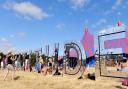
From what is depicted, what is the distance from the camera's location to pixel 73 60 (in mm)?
19234

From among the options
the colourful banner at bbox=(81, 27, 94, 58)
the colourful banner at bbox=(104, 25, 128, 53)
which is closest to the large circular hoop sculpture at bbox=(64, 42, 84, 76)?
the colourful banner at bbox=(81, 27, 94, 58)

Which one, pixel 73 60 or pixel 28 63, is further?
pixel 28 63

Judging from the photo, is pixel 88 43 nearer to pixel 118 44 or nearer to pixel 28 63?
pixel 118 44

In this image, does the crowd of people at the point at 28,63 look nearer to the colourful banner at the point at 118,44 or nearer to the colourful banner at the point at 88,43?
the colourful banner at the point at 88,43

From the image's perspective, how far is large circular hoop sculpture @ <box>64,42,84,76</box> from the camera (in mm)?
18083

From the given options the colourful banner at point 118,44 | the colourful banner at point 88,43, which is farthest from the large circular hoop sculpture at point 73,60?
the colourful banner at point 118,44

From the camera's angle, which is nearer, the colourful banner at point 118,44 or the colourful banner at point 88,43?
the colourful banner at point 118,44

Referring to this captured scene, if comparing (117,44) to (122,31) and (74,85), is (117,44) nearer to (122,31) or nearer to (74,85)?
(122,31)

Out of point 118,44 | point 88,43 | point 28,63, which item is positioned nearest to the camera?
point 118,44

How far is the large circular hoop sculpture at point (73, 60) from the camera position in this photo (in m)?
18.1

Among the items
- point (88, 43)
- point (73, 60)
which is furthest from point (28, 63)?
point (88, 43)

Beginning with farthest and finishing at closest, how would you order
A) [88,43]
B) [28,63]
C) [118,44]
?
[28,63] → [88,43] → [118,44]

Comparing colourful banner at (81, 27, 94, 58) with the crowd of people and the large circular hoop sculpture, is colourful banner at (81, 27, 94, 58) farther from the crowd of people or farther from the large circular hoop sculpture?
the crowd of people

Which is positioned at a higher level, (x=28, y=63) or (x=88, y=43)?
(x=88, y=43)
